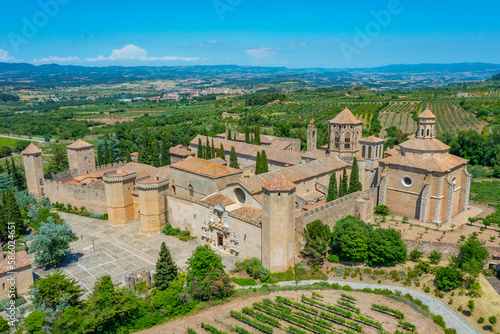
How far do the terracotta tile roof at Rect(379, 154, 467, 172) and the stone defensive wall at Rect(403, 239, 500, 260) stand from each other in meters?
7.19

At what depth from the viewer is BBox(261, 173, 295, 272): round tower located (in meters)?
26.3

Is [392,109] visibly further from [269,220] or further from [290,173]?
[269,220]

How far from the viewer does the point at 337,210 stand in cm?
3366

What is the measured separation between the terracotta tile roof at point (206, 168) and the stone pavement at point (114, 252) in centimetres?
647

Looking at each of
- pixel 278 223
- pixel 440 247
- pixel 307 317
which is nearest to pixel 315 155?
pixel 440 247

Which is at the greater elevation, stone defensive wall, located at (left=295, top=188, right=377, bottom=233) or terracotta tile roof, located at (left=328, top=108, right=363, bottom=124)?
terracotta tile roof, located at (left=328, top=108, right=363, bottom=124)

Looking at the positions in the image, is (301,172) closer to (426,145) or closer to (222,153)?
(426,145)

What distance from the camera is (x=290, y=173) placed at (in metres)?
36.7

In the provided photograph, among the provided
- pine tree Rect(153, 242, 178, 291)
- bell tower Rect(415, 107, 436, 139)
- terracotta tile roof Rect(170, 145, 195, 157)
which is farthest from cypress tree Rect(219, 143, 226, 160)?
pine tree Rect(153, 242, 178, 291)

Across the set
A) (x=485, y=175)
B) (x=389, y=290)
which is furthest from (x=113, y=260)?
(x=485, y=175)

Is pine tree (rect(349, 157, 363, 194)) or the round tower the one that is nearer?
the round tower

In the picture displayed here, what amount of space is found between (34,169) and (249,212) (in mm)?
28203

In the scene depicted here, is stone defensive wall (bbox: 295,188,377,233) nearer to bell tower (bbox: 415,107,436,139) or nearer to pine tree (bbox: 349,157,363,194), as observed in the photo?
pine tree (bbox: 349,157,363,194)

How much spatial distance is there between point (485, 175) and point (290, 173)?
33.9 metres
